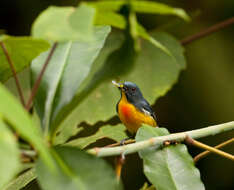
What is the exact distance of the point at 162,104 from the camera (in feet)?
10.0

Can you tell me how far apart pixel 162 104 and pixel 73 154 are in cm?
225

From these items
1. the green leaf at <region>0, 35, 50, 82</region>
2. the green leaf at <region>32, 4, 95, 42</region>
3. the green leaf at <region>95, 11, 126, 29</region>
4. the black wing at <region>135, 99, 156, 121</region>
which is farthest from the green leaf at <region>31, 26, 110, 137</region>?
the black wing at <region>135, 99, 156, 121</region>

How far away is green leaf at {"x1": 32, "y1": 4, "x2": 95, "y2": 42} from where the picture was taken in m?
0.61

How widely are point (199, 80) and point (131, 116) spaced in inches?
31.9

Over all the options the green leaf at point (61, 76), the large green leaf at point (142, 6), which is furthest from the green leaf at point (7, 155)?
the green leaf at point (61, 76)

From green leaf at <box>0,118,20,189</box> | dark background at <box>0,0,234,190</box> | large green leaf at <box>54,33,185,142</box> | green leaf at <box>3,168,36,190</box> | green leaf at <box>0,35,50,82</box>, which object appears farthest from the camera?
dark background at <box>0,0,234,190</box>

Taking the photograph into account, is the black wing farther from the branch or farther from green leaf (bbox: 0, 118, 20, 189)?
green leaf (bbox: 0, 118, 20, 189)

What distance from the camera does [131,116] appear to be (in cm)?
248

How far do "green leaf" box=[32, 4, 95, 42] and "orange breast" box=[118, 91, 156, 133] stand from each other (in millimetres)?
1798

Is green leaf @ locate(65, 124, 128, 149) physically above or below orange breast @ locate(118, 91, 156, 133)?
above

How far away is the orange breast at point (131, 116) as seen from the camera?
2463 mm

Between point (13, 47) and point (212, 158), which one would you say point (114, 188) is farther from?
point (212, 158)

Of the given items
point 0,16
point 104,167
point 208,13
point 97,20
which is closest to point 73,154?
point 104,167

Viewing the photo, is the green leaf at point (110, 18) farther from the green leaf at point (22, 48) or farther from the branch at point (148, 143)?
the branch at point (148, 143)
